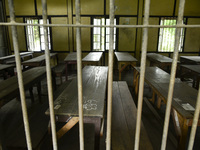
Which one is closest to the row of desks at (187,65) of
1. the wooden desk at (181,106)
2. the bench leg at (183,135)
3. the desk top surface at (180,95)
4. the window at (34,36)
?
the desk top surface at (180,95)

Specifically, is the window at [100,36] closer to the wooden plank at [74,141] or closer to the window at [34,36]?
the window at [34,36]

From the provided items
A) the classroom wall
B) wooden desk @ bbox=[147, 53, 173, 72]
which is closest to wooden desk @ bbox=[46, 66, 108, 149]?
wooden desk @ bbox=[147, 53, 173, 72]

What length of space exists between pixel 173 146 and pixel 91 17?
6064mm

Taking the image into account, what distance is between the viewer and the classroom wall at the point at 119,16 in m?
6.42

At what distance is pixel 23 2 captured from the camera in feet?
21.7

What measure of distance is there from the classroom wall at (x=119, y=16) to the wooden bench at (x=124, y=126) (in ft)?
15.4

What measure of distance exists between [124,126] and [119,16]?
19.1 ft

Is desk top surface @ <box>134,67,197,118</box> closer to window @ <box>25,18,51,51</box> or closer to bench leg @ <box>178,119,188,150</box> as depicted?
bench leg @ <box>178,119,188,150</box>

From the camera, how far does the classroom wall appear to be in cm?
642

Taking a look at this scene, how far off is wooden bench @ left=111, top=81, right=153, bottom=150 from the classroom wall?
470 centimetres

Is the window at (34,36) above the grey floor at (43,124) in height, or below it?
above

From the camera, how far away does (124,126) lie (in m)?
1.66

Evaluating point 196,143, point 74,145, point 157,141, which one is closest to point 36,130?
point 74,145

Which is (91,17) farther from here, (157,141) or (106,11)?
(157,141)
